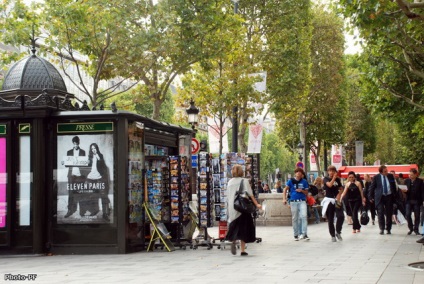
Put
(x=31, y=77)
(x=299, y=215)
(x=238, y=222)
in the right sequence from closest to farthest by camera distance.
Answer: (x=238, y=222) → (x=31, y=77) → (x=299, y=215)

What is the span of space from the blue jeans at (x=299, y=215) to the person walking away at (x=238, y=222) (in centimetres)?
392

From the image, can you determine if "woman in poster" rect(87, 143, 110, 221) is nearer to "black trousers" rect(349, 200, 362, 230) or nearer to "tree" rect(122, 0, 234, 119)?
"black trousers" rect(349, 200, 362, 230)

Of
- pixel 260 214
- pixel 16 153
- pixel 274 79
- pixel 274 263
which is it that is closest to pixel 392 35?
pixel 274 263

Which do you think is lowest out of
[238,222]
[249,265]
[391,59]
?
[249,265]

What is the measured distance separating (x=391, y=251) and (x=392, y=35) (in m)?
4.45

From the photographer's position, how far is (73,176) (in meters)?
16.0

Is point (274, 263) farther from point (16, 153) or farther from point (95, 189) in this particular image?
point (16, 153)

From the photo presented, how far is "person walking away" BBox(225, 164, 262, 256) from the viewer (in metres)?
15.1

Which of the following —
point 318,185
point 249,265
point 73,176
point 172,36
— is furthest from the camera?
point 318,185

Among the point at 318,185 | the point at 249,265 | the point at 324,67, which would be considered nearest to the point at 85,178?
the point at 249,265

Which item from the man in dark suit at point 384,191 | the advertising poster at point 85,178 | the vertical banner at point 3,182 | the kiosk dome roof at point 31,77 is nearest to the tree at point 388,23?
the man in dark suit at point 384,191

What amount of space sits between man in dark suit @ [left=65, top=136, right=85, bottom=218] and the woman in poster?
20 centimetres

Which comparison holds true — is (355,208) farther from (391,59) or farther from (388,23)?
(388,23)

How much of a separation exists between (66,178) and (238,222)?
370cm
